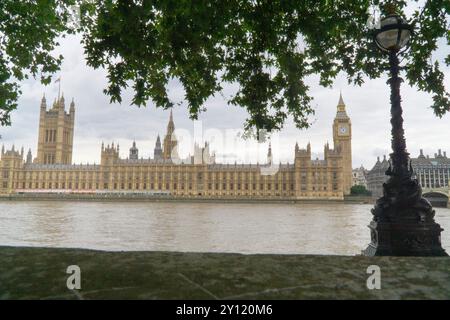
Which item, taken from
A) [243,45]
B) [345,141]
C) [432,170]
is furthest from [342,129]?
[243,45]

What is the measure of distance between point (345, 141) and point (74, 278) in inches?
3955

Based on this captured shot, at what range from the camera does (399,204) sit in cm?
387

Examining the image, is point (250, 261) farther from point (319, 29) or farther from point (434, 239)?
point (319, 29)

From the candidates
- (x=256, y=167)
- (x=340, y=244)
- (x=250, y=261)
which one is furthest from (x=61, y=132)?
(x=250, y=261)

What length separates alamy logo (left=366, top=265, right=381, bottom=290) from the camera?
1.41m

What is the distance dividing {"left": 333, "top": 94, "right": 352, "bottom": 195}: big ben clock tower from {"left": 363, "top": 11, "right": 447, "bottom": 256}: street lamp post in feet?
299

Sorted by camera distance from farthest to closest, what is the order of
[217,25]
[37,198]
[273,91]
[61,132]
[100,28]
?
[61,132] < [37,198] < [273,91] < [217,25] < [100,28]

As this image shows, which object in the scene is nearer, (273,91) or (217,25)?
(217,25)

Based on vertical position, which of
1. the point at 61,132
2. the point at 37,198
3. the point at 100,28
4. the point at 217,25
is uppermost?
the point at 61,132

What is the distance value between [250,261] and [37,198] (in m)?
85.4

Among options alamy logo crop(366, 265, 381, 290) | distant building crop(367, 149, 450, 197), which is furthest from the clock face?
alamy logo crop(366, 265, 381, 290)

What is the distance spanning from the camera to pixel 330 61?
528 centimetres

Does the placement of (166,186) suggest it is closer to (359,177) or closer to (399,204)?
(399,204)

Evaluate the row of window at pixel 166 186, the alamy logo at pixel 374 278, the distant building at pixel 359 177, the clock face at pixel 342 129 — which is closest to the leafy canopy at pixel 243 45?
the alamy logo at pixel 374 278
